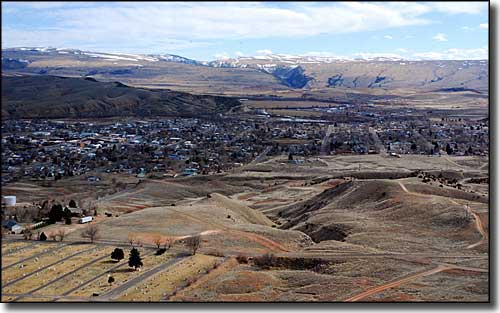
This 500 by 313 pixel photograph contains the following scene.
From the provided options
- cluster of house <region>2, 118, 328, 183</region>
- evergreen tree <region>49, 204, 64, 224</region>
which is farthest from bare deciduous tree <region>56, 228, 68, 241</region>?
cluster of house <region>2, 118, 328, 183</region>

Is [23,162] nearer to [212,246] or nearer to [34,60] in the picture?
[212,246]

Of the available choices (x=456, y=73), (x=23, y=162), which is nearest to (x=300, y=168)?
(x=23, y=162)

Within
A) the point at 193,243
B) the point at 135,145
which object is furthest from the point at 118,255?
the point at 135,145

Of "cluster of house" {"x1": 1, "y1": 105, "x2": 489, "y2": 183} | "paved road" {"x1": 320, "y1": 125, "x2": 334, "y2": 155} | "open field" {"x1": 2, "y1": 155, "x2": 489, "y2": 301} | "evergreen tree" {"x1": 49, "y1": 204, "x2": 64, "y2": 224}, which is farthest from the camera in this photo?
"paved road" {"x1": 320, "y1": 125, "x2": 334, "y2": 155}

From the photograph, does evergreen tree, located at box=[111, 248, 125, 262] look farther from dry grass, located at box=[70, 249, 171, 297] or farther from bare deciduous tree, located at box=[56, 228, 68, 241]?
bare deciduous tree, located at box=[56, 228, 68, 241]

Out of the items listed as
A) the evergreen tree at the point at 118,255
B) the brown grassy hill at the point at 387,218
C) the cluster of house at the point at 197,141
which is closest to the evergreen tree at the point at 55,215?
the evergreen tree at the point at 118,255
